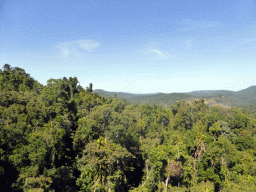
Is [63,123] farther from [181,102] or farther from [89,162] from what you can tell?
[181,102]

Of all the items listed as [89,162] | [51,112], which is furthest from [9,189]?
[51,112]

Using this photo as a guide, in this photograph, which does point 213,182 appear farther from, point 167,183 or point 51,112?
point 51,112

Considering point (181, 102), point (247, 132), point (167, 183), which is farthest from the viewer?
point (181, 102)

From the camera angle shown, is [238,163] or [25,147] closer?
[25,147]

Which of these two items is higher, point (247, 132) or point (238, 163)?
point (247, 132)

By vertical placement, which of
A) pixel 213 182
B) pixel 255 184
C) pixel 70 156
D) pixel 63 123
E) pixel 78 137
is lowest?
pixel 213 182

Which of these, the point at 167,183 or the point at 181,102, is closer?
the point at 167,183

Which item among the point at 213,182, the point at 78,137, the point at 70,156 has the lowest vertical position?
the point at 213,182

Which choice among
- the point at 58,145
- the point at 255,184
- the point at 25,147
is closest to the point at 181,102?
the point at 255,184

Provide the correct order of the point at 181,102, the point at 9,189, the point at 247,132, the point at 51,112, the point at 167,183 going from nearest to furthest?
the point at 9,189
the point at 167,183
the point at 51,112
the point at 247,132
the point at 181,102
